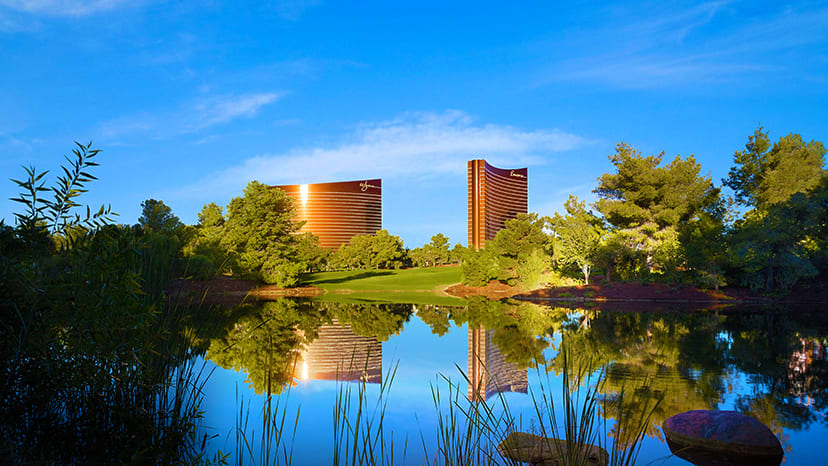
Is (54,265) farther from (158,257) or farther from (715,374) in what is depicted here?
(715,374)

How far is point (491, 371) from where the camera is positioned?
7.77 m

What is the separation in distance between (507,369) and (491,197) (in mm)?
78154

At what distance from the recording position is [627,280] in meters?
27.0

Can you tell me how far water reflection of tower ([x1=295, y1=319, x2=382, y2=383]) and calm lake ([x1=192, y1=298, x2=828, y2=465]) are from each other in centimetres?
4

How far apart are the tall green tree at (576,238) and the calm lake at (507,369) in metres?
11.0

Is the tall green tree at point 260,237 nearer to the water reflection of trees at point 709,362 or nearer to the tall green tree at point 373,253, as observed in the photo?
the water reflection of trees at point 709,362

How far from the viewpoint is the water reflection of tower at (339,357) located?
300 inches

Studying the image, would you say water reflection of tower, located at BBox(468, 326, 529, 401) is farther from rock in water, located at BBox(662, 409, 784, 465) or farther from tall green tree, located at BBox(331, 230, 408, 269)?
tall green tree, located at BBox(331, 230, 408, 269)

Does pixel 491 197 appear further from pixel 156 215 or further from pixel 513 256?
pixel 156 215

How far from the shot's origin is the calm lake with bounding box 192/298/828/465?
4.86 m

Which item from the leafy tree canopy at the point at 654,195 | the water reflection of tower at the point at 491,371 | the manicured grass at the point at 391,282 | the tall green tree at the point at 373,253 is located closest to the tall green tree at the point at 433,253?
the tall green tree at the point at 373,253

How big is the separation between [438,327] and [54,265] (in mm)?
11405

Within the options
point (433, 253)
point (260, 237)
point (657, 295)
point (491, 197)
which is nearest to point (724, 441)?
point (657, 295)

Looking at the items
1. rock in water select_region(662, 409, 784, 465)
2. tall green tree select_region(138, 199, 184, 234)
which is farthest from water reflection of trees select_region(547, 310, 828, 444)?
tall green tree select_region(138, 199, 184, 234)
